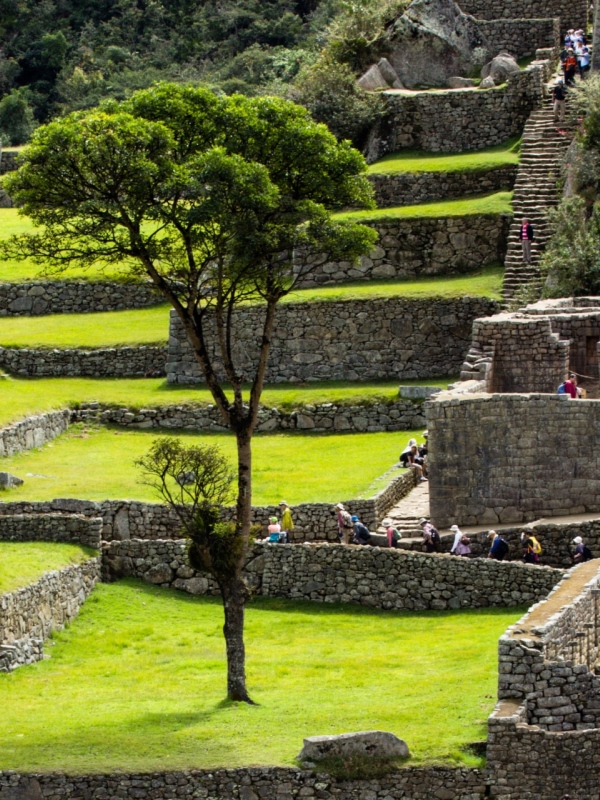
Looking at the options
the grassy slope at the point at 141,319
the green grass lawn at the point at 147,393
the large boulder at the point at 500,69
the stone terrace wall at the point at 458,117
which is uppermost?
the large boulder at the point at 500,69

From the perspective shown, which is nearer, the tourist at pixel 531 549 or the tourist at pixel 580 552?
the tourist at pixel 580 552

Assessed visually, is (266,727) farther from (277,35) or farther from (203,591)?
(277,35)

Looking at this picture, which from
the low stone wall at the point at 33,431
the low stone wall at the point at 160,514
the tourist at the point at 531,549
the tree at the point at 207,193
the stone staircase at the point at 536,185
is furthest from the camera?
the stone staircase at the point at 536,185

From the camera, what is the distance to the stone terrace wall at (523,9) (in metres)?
77.5

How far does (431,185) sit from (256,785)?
3459cm

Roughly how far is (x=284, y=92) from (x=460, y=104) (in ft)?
25.3

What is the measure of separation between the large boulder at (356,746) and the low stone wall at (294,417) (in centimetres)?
2147

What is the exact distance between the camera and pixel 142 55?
336ft

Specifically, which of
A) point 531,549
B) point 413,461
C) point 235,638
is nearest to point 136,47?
point 413,461

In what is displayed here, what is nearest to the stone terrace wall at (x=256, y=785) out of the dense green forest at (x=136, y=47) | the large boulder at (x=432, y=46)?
the large boulder at (x=432, y=46)

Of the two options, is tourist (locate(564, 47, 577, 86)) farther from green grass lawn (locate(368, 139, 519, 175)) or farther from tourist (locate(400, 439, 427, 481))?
tourist (locate(400, 439, 427, 481))

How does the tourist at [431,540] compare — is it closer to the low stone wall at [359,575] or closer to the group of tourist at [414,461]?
the low stone wall at [359,575]

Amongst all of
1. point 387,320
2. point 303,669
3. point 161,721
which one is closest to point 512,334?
point 387,320

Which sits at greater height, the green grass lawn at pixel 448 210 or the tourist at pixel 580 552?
the green grass lawn at pixel 448 210
